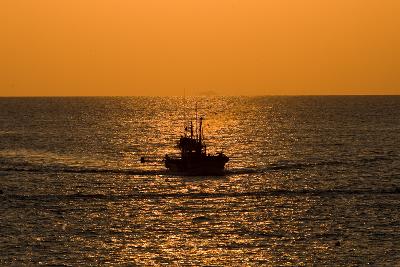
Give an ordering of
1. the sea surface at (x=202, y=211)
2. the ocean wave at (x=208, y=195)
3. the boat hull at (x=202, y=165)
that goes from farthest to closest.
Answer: the boat hull at (x=202, y=165) < the ocean wave at (x=208, y=195) < the sea surface at (x=202, y=211)

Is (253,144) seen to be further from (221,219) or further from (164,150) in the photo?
(221,219)

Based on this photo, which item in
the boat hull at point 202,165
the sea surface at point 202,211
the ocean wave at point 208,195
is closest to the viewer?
the sea surface at point 202,211

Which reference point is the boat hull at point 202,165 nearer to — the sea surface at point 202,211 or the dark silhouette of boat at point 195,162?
the dark silhouette of boat at point 195,162

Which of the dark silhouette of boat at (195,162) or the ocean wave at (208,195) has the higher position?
the dark silhouette of boat at (195,162)

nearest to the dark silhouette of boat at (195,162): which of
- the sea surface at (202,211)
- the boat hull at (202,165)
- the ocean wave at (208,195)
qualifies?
the boat hull at (202,165)

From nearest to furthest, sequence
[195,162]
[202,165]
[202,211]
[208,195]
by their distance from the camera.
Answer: [202,211], [208,195], [202,165], [195,162]

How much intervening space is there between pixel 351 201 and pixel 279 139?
101m

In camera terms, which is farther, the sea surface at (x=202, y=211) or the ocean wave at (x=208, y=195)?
the ocean wave at (x=208, y=195)

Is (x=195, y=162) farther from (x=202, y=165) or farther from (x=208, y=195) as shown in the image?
(x=208, y=195)

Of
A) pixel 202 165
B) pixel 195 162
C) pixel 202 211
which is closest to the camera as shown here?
pixel 202 211

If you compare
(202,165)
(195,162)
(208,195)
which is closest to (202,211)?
(208,195)

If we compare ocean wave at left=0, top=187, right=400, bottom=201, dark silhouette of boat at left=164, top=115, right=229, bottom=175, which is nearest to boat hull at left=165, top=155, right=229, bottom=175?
dark silhouette of boat at left=164, top=115, right=229, bottom=175

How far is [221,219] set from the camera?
85.2m

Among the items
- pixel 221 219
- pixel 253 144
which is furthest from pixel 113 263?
pixel 253 144
